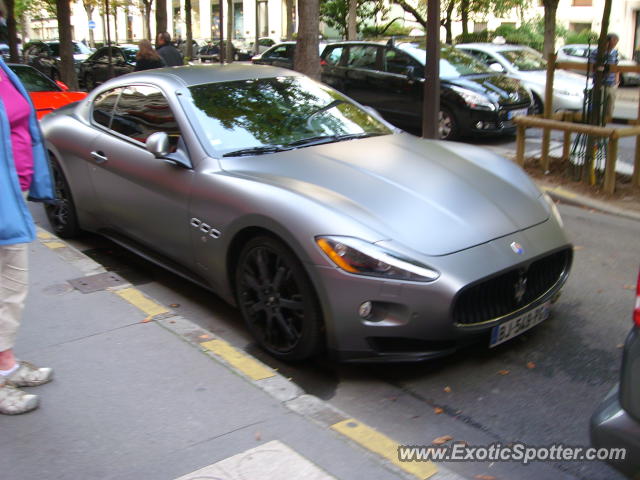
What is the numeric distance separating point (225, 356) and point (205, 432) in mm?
790

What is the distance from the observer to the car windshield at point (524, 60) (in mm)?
13953

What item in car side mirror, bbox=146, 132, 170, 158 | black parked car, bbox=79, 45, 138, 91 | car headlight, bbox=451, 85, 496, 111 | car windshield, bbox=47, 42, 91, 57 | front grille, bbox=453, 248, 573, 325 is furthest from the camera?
car windshield, bbox=47, 42, 91, 57

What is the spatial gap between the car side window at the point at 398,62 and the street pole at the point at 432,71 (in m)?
2.45

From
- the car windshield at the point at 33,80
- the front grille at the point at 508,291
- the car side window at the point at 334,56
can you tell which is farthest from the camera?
the car side window at the point at 334,56

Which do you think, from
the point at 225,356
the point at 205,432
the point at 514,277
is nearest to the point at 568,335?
the point at 514,277

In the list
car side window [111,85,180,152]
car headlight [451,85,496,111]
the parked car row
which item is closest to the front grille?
car side window [111,85,180,152]

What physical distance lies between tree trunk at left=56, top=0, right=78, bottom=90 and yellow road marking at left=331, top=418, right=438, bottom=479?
16.0 metres

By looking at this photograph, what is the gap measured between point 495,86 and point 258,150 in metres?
7.80

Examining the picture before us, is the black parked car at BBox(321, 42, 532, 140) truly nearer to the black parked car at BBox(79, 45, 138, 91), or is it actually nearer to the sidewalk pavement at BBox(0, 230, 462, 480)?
the sidewalk pavement at BBox(0, 230, 462, 480)

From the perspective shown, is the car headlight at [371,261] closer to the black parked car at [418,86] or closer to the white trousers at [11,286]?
the white trousers at [11,286]

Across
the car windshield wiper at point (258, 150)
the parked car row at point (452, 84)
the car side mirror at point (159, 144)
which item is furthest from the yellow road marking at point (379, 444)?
the parked car row at point (452, 84)

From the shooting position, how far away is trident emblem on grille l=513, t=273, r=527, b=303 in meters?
3.75

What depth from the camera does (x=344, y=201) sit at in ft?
12.5

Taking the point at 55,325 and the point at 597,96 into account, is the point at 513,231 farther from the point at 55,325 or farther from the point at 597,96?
the point at 597,96
